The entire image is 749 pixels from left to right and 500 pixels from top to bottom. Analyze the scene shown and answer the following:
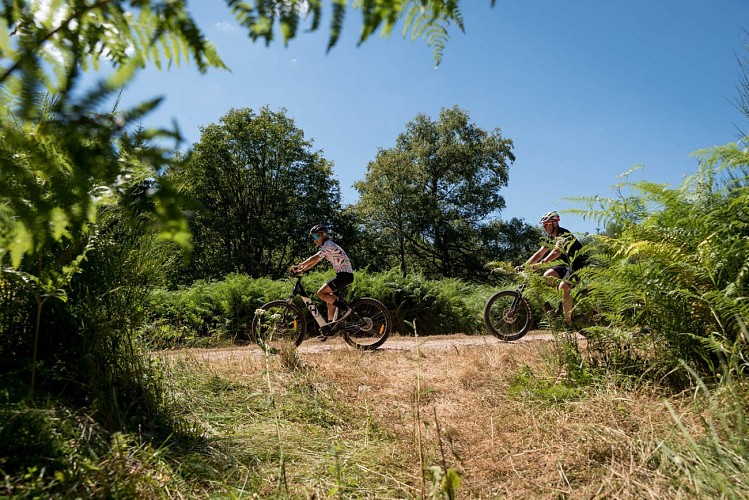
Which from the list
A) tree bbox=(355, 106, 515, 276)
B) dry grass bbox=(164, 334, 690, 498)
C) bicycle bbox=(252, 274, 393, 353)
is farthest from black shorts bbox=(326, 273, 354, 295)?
tree bbox=(355, 106, 515, 276)

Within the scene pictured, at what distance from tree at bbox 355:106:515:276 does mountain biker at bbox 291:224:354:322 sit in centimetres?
2088

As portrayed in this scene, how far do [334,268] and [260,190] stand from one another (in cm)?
1903

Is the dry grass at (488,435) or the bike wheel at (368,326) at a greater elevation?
the bike wheel at (368,326)

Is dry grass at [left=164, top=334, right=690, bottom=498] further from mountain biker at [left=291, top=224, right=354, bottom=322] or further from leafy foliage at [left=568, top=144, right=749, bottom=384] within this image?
mountain biker at [left=291, top=224, right=354, bottom=322]

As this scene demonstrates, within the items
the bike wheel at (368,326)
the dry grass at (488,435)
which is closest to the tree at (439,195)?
the bike wheel at (368,326)

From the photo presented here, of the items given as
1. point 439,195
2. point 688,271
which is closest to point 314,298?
point 688,271

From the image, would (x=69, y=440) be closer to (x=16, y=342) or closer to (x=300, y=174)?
(x=16, y=342)

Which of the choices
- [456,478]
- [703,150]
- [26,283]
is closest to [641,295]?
[703,150]

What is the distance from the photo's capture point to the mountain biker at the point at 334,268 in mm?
6707

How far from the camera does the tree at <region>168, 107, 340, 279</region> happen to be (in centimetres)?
2298

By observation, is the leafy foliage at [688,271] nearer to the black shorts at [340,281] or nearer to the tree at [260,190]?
the black shorts at [340,281]

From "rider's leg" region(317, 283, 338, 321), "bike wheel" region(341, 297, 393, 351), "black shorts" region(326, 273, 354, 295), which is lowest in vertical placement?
"bike wheel" region(341, 297, 393, 351)

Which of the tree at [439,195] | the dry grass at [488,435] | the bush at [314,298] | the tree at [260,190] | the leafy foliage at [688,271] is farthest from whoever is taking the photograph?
the tree at [439,195]

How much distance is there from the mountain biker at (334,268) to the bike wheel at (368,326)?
215 millimetres
